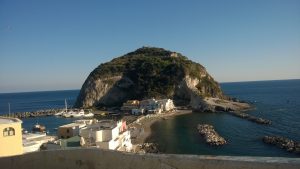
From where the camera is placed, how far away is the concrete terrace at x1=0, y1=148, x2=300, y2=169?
21.9ft

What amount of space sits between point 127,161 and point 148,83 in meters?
83.9

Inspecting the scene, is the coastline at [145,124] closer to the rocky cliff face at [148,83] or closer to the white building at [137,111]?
the white building at [137,111]

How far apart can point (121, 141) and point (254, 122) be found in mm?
29184

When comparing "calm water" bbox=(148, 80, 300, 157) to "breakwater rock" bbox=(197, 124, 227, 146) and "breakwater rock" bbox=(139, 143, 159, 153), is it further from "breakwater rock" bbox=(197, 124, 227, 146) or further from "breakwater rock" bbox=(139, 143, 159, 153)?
"breakwater rock" bbox=(139, 143, 159, 153)

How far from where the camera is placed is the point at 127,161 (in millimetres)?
8156

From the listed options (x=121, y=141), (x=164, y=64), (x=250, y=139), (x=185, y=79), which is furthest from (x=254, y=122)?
(x=164, y=64)

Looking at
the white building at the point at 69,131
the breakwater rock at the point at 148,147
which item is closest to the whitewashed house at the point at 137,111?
the breakwater rock at the point at 148,147

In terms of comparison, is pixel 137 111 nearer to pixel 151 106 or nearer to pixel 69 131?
pixel 151 106

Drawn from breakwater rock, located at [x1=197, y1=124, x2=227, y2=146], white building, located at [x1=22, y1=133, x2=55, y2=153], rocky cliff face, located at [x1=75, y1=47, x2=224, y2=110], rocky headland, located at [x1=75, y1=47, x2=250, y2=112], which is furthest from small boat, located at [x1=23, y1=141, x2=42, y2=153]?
rocky cliff face, located at [x1=75, y1=47, x2=224, y2=110]

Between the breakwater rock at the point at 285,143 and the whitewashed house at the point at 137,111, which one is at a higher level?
the whitewashed house at the point at 137,111

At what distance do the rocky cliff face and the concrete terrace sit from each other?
7157 centimetres

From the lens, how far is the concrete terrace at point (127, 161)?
6.67 m

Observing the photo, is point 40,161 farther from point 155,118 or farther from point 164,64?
point 164,64

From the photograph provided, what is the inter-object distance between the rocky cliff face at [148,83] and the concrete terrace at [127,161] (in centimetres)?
7157
